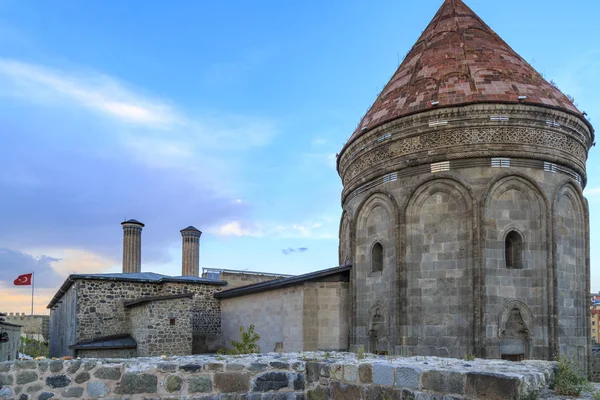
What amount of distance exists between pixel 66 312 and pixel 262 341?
11360 mm

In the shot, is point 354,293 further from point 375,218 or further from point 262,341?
point 262,341

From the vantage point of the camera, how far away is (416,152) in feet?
47.3

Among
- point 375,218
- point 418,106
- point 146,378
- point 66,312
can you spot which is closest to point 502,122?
point 418,106

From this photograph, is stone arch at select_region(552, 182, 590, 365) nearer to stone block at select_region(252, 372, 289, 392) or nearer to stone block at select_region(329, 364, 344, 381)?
stone block at select_region(329, 364, 344, 381)

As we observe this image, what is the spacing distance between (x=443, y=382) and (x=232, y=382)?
2403 millimetres

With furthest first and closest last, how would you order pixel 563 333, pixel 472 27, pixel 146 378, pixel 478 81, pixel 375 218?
pixel 472 27 < pixel 375 218 < pixel 478 81 < pixel 563 333 < pixel 146 378

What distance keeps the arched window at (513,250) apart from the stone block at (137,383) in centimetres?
1015

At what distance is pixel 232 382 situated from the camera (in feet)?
19.8

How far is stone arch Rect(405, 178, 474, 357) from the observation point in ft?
43.5

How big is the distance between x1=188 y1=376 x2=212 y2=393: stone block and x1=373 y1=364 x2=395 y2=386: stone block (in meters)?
1.86

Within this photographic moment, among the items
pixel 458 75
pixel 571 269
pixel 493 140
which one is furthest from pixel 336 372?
pixel 458 75

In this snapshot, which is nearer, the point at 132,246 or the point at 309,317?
the point at 309,317

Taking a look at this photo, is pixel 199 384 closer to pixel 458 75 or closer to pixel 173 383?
pixel 173 383

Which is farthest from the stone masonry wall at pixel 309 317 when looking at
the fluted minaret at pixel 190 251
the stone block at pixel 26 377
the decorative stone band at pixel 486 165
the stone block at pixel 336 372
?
the fluted minaret at pixel 190 251
